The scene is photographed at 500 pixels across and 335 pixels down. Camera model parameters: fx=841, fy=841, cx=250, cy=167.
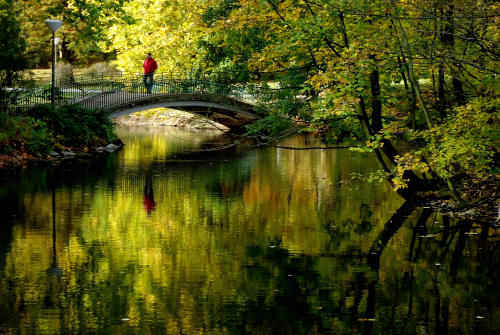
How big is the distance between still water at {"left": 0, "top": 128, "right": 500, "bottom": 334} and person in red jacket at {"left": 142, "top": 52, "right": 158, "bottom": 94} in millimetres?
11983

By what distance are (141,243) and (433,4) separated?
6237 millimetres

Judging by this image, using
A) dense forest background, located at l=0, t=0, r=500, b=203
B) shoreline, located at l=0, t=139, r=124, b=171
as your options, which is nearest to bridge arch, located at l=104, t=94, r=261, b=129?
shoreline, located at l=0, t=139, r=124, b=171

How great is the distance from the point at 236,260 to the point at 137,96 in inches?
881

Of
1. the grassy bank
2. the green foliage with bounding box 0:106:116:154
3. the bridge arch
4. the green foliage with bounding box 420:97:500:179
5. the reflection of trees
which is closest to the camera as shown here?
the reflection of trees

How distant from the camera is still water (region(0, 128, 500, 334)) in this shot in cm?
927

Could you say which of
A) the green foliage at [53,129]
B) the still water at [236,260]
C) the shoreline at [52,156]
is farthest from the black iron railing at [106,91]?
the still water at [236,260]

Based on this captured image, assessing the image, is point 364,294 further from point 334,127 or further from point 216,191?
point 216,191

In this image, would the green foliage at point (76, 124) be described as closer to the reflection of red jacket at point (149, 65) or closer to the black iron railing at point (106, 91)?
the black iron railing at point (106, 91)

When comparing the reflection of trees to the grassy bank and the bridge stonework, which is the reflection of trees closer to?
the grassy bank

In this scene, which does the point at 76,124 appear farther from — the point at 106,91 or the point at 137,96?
the point at 137,96

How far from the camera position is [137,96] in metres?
33.8

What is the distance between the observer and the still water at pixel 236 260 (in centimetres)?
927

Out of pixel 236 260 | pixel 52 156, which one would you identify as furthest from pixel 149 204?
pixel 52 156

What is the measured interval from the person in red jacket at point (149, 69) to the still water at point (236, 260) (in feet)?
39.3
